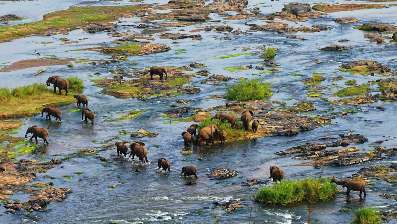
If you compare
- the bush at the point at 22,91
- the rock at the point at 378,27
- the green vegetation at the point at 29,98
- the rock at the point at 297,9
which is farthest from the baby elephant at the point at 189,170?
the rock at the point at 297,9

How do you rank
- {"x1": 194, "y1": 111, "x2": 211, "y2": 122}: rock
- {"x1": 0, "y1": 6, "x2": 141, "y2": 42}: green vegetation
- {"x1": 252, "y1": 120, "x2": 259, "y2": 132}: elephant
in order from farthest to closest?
{"x1": 0, "y1": 6, "x2": 141, "y2": 42}: green vegetation, {"x1": 194, "y1": 111, "x2": 211, "y2": 122}: rock, {"x1": 252, "y1": 120, "x2": 259, "y2": 132}: elephant

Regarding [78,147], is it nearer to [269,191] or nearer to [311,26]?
[269,191]

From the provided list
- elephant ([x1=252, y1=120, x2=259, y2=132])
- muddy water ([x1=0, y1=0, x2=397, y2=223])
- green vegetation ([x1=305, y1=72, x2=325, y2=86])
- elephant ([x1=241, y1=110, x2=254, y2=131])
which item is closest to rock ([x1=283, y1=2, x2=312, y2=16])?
muddy water ([x1=0, y1=0, x2=397, y2=223])

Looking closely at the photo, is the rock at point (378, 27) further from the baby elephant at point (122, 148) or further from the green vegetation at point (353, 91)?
the baby elephant at point (122, 148)

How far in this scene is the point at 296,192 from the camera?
24438 millimetres

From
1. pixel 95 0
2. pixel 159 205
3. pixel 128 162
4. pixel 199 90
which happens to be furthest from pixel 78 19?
pixel 159 205

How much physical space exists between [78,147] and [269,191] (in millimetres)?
10952

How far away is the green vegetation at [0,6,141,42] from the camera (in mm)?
64062

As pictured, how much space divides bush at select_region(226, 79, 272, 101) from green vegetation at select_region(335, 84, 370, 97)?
435 centimetres

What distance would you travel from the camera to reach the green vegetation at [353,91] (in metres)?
40.0

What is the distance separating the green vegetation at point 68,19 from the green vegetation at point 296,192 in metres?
42.9

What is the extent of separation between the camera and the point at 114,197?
82.5ft

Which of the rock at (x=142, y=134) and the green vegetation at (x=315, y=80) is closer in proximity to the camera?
the rock at (x=142, y=134)

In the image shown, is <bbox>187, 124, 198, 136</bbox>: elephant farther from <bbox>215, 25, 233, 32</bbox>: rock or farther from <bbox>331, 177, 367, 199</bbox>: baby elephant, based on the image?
<bbox>215, 25, 233, 32</bbox>: rock
